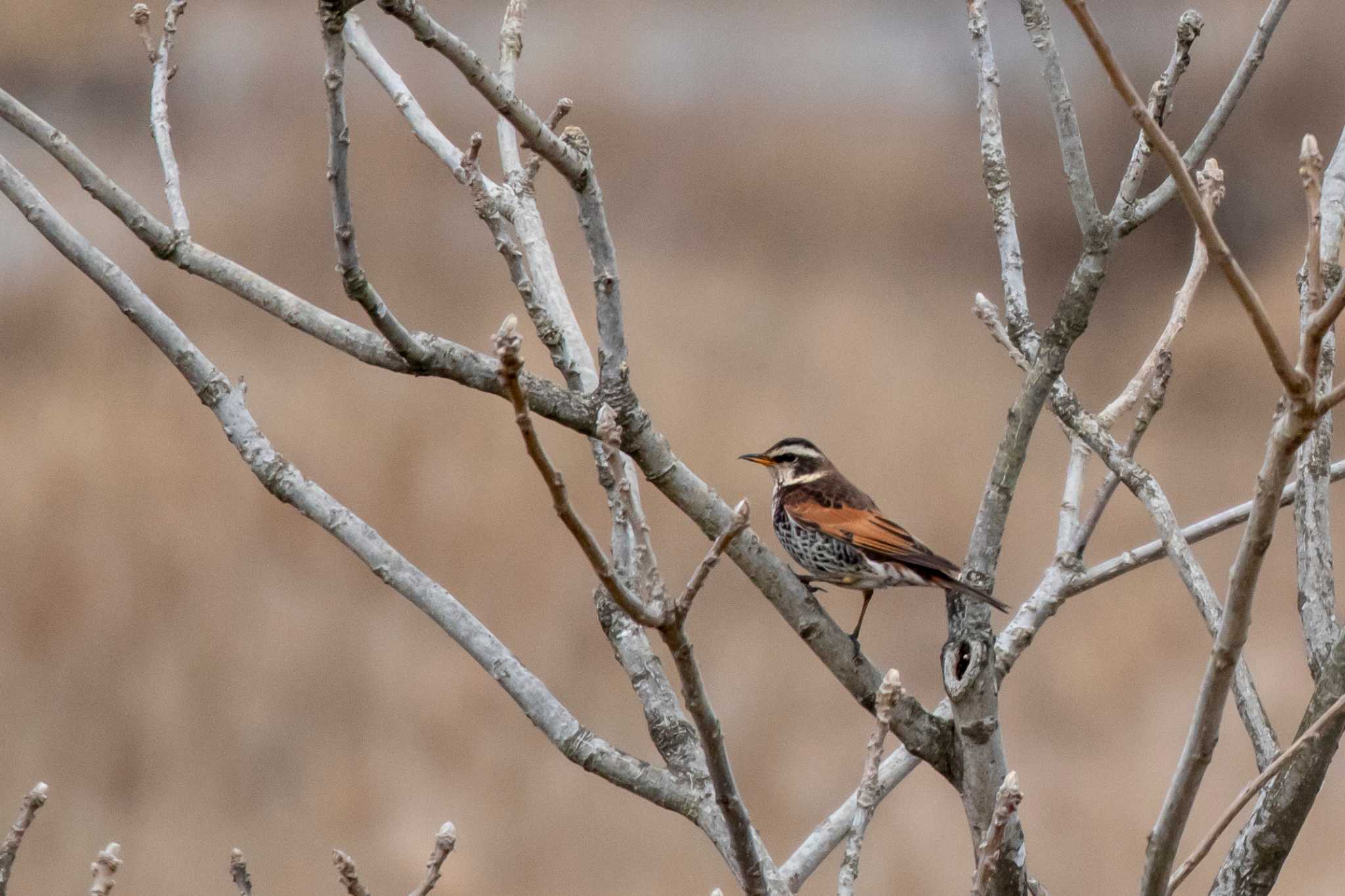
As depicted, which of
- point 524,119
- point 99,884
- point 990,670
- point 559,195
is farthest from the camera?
point 559,195

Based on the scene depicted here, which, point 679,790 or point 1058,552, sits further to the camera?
point 1058,552

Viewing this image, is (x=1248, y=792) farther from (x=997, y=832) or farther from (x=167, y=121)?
(x=167, y=121)

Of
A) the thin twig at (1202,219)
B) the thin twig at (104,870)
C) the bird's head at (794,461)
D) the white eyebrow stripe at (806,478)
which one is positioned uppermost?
the bird's head at (794,461)

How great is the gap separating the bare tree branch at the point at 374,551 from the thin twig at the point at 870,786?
41 cm

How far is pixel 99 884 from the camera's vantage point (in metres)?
1.37

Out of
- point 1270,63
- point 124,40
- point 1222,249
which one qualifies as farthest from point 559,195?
point 1222,249

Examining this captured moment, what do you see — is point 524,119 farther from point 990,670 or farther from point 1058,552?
point 1058,552

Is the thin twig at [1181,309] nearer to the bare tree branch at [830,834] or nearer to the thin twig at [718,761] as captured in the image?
the bare tree branch at [830,834]

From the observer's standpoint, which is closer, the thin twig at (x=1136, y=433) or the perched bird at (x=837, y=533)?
the thin twig at (x=1136, y=433)

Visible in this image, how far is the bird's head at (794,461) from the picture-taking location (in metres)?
3.53

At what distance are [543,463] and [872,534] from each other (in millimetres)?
1972

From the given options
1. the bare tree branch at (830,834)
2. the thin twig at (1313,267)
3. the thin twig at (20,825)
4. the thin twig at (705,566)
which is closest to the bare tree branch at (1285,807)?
the bare tree branch at (830,834)

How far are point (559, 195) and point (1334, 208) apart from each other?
6.02 m

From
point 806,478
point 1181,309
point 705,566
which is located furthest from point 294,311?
point 806,478
